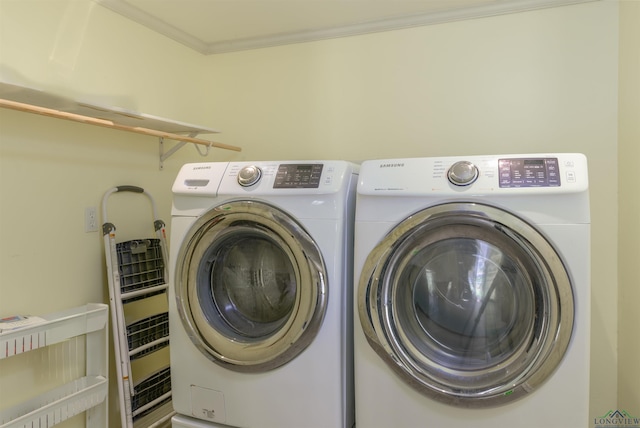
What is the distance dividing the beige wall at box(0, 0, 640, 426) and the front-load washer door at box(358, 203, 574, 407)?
0.81 meters

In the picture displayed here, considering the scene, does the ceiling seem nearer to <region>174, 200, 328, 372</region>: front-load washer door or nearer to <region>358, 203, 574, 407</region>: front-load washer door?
<region>174, 200, 328, 372</region>: front-load washer door

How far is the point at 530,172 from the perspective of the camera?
49.1 inches

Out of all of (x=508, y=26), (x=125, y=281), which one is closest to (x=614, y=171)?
(x=508, y=26)

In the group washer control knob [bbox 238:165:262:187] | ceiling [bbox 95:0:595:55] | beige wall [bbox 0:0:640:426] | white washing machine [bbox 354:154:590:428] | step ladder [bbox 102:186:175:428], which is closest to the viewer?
white washing machine [bbox 354:154:590:428]

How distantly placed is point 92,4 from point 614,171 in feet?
7.92

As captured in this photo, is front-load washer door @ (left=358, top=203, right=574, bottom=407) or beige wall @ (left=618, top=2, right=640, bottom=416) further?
beige wall @ (left=618, top=2, right=640, bottom=416)

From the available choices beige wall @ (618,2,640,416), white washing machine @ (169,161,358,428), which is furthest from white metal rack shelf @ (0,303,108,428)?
beige wall @ (618,2,640,416)

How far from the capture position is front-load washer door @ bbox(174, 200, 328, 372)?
1.42 m

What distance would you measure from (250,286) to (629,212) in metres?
1.52

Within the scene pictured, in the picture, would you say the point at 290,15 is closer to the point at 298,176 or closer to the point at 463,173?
the point at 298,176

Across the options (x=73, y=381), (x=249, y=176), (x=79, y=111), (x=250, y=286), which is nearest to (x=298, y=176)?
(x=249, y=176)

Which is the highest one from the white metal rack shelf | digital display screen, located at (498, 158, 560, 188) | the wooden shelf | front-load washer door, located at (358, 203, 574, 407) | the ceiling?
the ceiling

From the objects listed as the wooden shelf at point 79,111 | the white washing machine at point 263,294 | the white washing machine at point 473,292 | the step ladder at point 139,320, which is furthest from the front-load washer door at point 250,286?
the wooden shelf at point 79,111

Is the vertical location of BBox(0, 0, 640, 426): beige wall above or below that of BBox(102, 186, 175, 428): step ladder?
above
